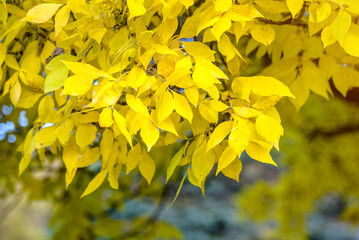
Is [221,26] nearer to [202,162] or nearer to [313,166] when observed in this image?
[202,162]

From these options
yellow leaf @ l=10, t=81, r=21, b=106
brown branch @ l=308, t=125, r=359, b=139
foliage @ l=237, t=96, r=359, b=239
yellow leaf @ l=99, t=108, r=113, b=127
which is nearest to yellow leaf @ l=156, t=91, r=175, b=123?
yellow leaf @ l=99, t=108, r=113, b=127

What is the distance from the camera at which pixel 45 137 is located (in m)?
1.25

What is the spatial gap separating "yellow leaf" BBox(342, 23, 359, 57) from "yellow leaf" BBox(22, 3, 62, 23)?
0.73 m

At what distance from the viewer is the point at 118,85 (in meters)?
1.02

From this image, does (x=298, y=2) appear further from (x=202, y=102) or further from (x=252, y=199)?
(x=252, y=199)

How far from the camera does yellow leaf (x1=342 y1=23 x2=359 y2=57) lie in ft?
3.57

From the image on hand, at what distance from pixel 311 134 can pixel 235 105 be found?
14.1 ft

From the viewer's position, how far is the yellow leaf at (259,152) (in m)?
1.05

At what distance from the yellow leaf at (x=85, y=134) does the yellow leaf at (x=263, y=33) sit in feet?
1.76

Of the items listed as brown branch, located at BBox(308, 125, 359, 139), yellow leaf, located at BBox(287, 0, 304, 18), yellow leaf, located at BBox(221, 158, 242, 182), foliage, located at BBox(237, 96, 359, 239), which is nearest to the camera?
yellow leaf, located at BBox(287, 0, 304, 18)

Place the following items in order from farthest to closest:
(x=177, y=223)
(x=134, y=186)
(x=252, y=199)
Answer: (x=177, y=223), (x=252, y=199), (x=134, y=186)

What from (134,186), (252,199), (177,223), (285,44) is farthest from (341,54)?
(177,223)

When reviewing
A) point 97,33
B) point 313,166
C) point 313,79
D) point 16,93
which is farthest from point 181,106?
point 313,166

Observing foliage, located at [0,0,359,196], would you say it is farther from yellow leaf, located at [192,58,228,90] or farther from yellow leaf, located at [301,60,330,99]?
Result: yellow leaf, located at [301,60,330,99]
